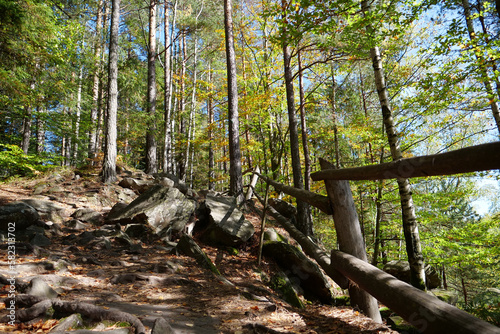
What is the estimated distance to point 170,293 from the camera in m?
3.32

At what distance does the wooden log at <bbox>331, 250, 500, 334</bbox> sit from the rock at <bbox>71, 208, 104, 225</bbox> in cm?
663

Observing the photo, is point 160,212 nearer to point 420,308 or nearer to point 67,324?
point 67,324

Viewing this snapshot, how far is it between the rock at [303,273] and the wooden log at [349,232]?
3.22 metres

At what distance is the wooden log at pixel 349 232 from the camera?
2879 millimetres

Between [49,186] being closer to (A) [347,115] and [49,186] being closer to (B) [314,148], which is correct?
(A) [347,115]

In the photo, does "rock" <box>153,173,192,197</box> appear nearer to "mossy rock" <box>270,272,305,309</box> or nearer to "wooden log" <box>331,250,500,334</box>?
"mossy rock" <box>270,272,305,309</box>

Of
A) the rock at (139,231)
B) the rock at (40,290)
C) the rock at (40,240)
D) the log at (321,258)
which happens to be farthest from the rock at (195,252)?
the rock at (40,290)

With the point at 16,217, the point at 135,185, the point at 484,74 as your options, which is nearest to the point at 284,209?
the point at 135,185

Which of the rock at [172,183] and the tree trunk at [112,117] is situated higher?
the tree trunk at [112,117]

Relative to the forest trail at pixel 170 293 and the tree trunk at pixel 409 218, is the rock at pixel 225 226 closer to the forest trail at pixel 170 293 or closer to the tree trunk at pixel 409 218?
the forest trail at pixel 170 293

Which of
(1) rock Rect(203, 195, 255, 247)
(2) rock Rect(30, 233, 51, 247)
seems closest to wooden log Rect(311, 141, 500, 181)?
(1) rock Rect(203, 195, 255, 247)

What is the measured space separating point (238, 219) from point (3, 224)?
5016 millimetres

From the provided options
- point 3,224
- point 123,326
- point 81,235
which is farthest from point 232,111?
point 123,326

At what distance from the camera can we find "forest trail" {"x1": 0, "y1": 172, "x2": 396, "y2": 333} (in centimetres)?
251
